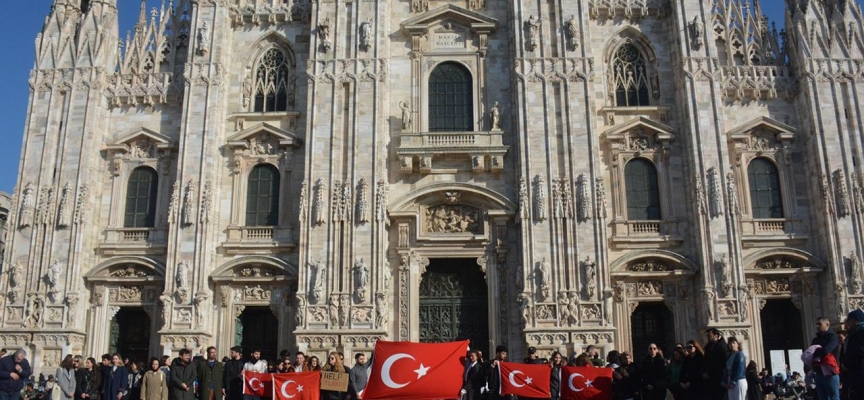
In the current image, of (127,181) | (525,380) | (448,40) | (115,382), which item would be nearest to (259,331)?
(127,181)

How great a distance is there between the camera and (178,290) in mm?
25906

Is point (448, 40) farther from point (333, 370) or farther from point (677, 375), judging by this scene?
point (677, 375)

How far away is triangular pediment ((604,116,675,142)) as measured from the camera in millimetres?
27453

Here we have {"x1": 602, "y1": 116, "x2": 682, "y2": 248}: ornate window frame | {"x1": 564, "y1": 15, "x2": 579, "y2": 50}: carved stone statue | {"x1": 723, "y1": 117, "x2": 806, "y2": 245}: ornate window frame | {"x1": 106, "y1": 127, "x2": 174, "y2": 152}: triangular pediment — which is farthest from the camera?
{"x1": 106, "y1": 127, "x2": 174, "y2": 152}: triangular pediment

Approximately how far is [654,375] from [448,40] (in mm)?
16577

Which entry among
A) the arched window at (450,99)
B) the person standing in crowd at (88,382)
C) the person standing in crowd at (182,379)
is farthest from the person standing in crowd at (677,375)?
the arched window at (450,99)

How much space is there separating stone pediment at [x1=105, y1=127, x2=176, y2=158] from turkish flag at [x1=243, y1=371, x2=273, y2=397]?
40.6 feet

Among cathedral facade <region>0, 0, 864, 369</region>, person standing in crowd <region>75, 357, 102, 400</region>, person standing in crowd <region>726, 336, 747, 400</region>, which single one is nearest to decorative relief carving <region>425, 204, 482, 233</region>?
cathedral facade <region>0, 0, 864, 369</region>

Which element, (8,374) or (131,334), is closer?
(8,374)

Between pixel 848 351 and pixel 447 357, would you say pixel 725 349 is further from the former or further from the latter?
pixel 447 357

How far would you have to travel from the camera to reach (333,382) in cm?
1784

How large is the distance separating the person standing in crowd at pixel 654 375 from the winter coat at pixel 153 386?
32.8 feet

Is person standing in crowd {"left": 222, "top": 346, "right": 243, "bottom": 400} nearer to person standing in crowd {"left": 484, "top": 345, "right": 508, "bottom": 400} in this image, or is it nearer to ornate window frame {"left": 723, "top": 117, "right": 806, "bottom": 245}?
person standing in crowd {"left": 484, "top": 345, "right": 508, "bottom": 400}

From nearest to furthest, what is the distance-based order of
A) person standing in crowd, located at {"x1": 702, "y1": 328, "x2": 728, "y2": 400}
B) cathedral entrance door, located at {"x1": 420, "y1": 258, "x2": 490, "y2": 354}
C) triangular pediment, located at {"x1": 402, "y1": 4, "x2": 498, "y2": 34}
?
person standing in crowd, located at {"x1": 702, "y1": 328, "x2": 728, "y2": 400} < cathedral entrance door, located at {"x1": 420, "y1": 258, "x2": 490, "y2": 354} < triangular pediment, located at {"x1": 402, "y1": 4, "x2": 498, "y2": 34}
